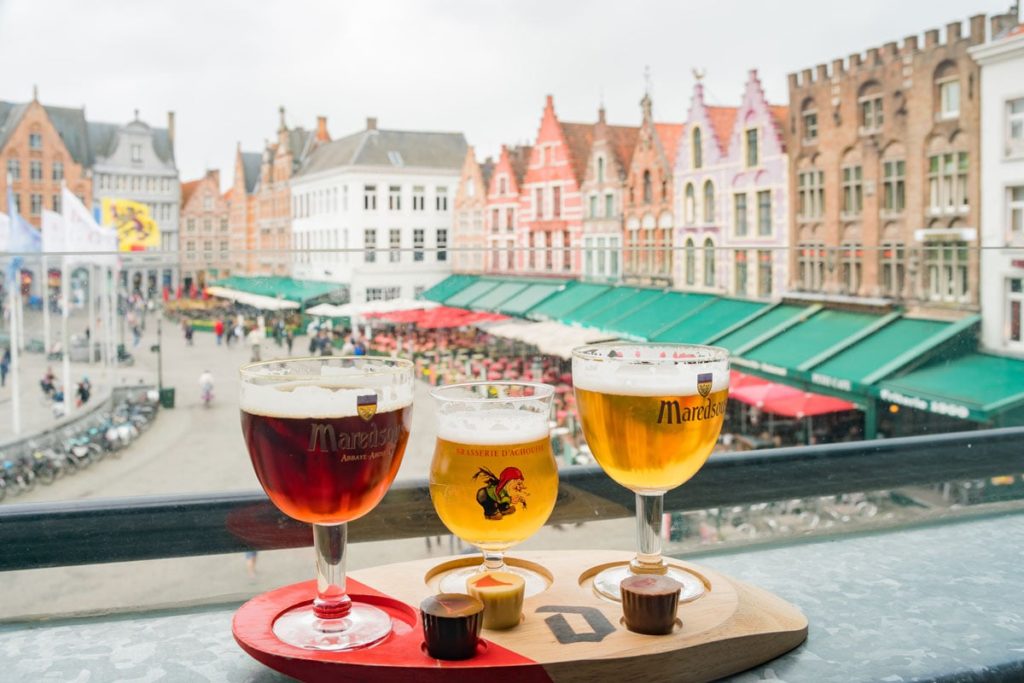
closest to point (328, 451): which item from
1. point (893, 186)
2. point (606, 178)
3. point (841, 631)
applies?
point (841, 631)

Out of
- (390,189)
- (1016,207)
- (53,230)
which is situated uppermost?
(390,189)

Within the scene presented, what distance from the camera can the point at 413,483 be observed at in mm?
771

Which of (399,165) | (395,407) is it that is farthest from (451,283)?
(399,165)

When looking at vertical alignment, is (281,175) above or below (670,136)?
above

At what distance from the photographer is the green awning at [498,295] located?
4.50 feet

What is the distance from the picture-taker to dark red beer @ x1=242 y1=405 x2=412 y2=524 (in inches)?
20.2

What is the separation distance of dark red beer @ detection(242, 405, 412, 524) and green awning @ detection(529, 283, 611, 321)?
0.95m

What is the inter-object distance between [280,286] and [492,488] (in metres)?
0.67

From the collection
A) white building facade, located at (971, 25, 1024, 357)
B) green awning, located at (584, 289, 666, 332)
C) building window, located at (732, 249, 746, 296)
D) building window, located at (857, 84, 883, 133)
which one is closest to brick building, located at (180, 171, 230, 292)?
building window, located at (857, 84, 883, 133)

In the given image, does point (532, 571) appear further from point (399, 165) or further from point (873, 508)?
point (399, 165)

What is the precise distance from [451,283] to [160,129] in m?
35.4

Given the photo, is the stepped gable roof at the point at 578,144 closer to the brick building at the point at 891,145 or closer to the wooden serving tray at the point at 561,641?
the brick building at the point at 891,145

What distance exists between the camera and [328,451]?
514 millimetres

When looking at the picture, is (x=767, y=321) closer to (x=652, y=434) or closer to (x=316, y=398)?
(x=652, y=434)
